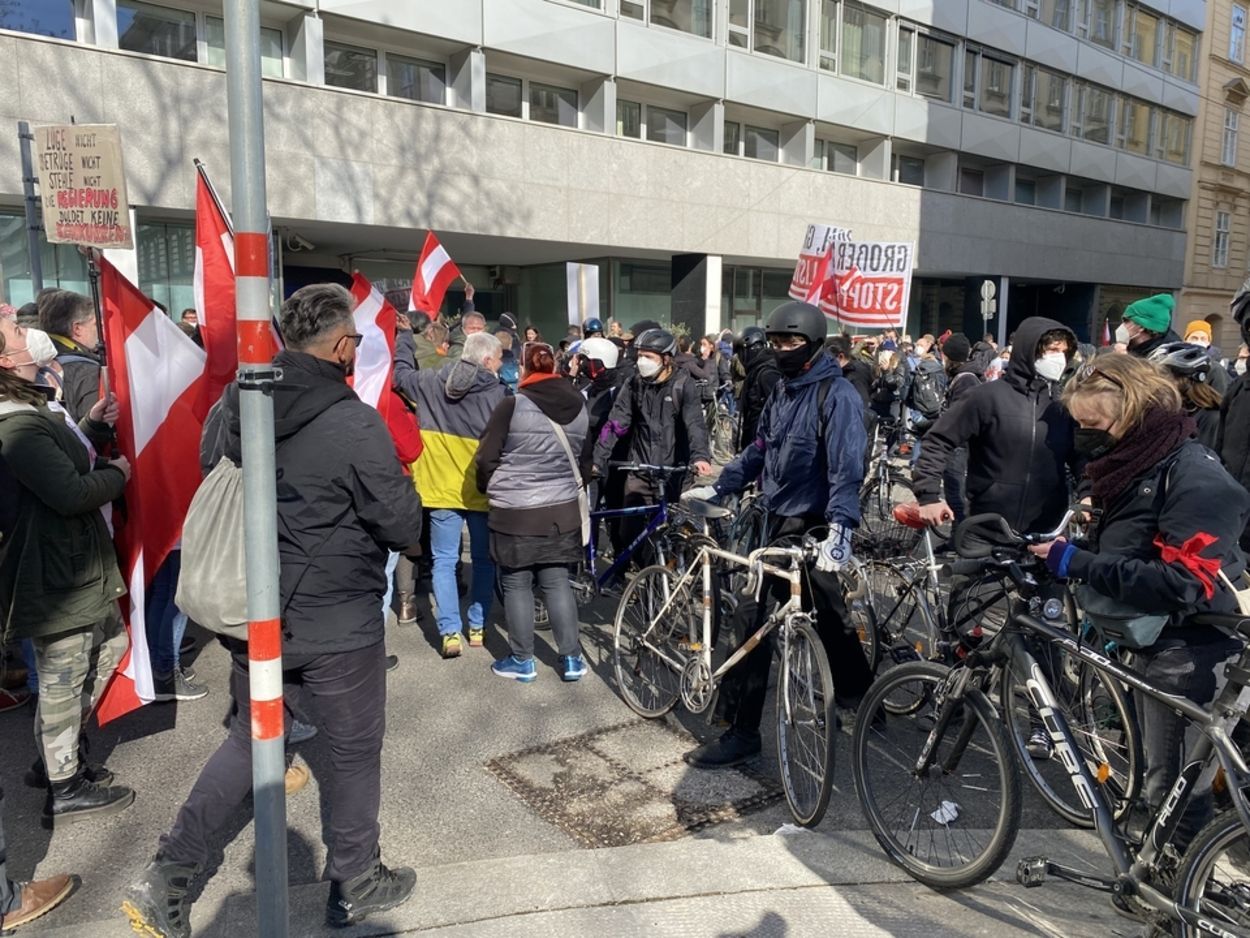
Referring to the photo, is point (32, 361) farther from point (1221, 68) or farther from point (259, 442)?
point (1221, 68)

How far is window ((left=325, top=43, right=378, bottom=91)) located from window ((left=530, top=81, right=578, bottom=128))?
357cm

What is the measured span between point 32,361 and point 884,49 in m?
26.3

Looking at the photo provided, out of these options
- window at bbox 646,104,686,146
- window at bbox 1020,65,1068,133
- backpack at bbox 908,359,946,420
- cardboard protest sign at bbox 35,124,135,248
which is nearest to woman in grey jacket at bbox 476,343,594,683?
cardboard protest sign at bbox 35,124,135,248

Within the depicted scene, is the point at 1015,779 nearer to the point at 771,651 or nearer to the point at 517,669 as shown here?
the point at 771,651

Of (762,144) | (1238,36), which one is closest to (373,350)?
(762,144)

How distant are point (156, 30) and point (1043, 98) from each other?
2596cm

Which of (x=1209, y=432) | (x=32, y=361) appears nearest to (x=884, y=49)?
(x=1209, y=432)

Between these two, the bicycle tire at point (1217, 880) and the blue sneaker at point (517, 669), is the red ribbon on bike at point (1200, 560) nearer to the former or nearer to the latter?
the bicycle tire at point (1217, 880)

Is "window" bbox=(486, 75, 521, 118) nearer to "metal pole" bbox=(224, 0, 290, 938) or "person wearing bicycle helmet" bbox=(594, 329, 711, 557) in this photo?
"person wearing bicycle helmet" bbox=(594, 329, 711, 557)

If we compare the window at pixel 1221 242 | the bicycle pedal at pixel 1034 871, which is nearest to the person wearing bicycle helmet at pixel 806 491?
the bicycle pedal at pixel 1034 871

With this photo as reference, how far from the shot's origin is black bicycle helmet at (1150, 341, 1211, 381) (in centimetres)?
366

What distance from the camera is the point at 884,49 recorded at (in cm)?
2595

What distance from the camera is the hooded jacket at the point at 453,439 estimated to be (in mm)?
5707

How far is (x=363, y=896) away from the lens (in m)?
3.01
